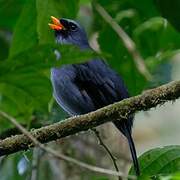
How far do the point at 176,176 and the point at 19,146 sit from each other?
1711mm

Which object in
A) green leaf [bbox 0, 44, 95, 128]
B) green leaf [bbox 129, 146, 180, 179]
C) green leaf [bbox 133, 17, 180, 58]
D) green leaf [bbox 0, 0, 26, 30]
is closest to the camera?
green leaf [bbox 0, 44, 95, 128]

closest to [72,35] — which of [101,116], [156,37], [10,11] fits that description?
[156,37]

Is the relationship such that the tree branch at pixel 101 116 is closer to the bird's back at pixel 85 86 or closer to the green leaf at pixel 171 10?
the green leaf at pixel 171 10

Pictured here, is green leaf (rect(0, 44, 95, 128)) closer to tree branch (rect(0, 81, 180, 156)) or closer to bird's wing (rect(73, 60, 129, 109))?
tree branch (rect(0, 81, 180, 156))

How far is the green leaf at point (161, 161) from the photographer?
8.25 feet

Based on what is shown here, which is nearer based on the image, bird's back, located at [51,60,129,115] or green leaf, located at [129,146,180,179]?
green leaf, located at [129,146,180,179]

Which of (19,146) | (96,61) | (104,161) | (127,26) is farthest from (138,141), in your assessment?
(19,146)

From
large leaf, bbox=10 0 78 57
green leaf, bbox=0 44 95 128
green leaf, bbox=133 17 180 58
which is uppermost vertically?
green leaf, bbox=133 17 180 58

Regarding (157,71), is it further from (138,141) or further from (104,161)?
(138,141)

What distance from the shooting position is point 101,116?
3.00 meters

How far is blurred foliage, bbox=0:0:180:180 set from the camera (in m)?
2.46

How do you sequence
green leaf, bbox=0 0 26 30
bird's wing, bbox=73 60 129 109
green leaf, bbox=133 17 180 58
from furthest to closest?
1. bird's wing, bbox=73 60 129 109
2. green leaf, bbox=133 17 180 58
3. green leaf, bbox=0 0 26 30

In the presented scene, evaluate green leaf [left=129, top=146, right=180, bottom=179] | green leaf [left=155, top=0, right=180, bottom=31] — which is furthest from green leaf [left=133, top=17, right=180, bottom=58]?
green leaf [left=129, top=146, right=180, bottom=179]

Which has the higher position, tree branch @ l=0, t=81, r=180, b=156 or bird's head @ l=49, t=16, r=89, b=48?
bird's head @ l=49, t=16, r=89, b=48
